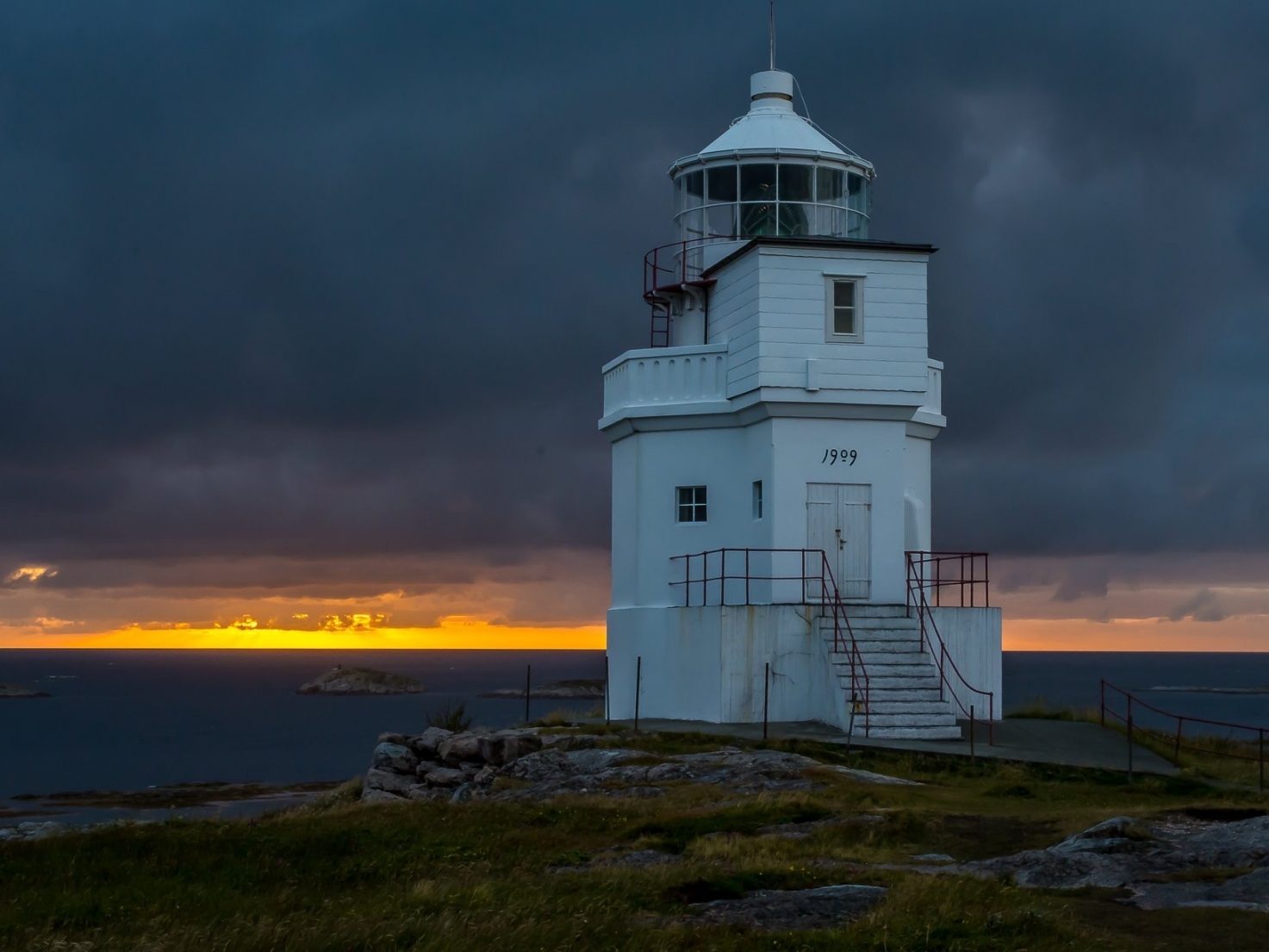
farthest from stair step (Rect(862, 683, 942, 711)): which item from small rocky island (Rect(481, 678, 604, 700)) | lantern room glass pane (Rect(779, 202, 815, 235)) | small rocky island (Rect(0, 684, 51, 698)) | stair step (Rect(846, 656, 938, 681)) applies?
small rocky island (Rect(0, 684, 51, 698))

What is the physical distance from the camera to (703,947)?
9.90 m

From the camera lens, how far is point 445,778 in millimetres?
23016

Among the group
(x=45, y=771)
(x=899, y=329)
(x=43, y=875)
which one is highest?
(x=899, y=329)

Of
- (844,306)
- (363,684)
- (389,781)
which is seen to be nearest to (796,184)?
(844,306)

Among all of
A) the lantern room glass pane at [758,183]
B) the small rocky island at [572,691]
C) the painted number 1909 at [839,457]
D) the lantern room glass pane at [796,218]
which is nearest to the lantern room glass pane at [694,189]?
the lantern room glass pane at [758,183]

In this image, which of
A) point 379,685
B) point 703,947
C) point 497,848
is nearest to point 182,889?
point 497,848

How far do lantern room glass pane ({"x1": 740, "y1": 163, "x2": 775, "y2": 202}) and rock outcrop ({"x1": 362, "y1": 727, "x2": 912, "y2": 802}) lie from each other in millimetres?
11583

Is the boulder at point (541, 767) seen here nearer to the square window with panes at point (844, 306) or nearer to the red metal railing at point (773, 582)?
the red metal railing at point (773, 582)

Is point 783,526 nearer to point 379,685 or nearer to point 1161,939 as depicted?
point 1161,939

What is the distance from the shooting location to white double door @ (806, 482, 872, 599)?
2686cm

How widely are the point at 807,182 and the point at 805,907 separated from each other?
2084 centimetres

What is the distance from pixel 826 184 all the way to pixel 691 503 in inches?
269

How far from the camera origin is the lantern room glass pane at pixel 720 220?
30.4m

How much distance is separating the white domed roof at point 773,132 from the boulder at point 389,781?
13.6 m
